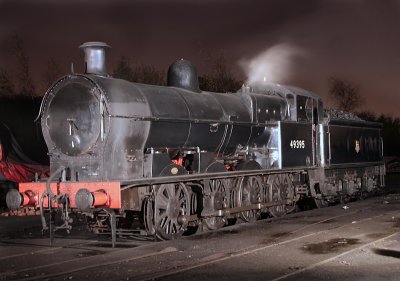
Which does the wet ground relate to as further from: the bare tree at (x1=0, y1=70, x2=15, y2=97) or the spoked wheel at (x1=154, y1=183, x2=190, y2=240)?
the bare tree at (x1=0, y1=70, x2=15, y2=97)

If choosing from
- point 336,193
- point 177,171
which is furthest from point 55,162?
point 336,193

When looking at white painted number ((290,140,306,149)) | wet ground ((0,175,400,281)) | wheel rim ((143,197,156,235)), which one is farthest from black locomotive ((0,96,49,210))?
white painted number ((290,140,306,149))

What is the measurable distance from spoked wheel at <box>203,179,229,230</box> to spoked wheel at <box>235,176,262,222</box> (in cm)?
50

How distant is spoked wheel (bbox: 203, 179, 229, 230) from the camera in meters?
12.4

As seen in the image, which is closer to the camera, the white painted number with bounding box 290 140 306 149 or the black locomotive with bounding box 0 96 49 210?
the white painted number with bounding box 290 140 306 149

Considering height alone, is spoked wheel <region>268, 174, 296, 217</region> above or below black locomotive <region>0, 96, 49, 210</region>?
below

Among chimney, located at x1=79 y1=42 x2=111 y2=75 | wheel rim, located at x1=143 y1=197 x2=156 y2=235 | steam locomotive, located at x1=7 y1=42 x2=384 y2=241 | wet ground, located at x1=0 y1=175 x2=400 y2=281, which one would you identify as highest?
chimney, located at x1=79 y1=42 x2=111 y2=75

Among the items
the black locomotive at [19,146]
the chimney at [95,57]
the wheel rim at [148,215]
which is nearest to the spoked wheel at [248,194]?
the wheel rim at [148,215]

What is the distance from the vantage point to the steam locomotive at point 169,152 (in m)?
10.4

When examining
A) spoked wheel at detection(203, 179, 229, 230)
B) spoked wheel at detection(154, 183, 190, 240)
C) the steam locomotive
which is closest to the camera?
the steam locomotive

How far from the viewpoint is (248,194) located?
13898 millimetres

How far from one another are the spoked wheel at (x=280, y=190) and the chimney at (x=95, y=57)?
6021 millimetres

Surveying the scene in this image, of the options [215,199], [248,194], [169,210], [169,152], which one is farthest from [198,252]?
[248,194]

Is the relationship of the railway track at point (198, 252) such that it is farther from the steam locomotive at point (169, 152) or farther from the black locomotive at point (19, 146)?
the black locomotive at point (19, 146)
